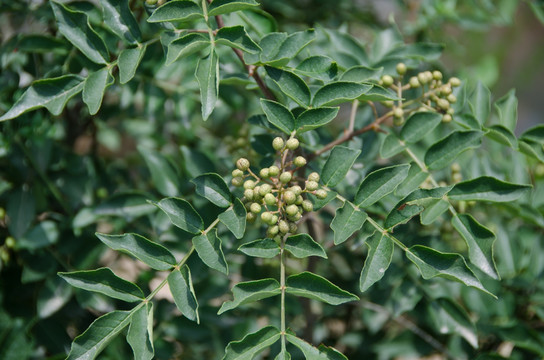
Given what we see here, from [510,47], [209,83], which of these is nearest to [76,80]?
[209,83]

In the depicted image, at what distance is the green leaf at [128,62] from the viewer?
1202 millimetres

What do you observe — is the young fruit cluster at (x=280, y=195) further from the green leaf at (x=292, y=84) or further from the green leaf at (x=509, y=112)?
the green leaf at (x=509, y=112)

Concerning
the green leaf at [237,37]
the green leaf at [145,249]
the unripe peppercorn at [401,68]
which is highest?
the green leaf at [237,37]

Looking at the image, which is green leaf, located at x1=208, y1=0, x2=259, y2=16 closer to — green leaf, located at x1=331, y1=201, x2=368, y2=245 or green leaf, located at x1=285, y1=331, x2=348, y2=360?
green leaf, located at x1=331, y1=201, x2=368, y2=245

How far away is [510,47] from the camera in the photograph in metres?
4.02

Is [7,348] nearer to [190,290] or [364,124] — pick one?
[190,290]

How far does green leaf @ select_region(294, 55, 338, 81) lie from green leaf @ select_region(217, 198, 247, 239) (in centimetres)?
33

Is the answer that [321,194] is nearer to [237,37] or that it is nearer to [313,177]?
[313,177]

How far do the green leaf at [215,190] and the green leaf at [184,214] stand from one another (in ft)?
0.15

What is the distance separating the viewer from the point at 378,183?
1.26 meters

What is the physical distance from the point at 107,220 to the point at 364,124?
87 cm

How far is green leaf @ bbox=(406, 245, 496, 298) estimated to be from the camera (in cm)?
115

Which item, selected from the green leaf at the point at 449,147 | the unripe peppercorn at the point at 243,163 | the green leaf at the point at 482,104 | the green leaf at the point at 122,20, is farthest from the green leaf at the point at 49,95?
the green leaf at the point at 482,104

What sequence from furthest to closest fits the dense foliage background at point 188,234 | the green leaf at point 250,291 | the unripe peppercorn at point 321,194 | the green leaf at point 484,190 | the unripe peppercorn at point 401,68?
the dense foliage background at point 188,234
the unripe peppercorn at point 401,68
the green leaf at point 484,190
the unripe peppercorn at point 321,194
the green leaf at point 250,291
